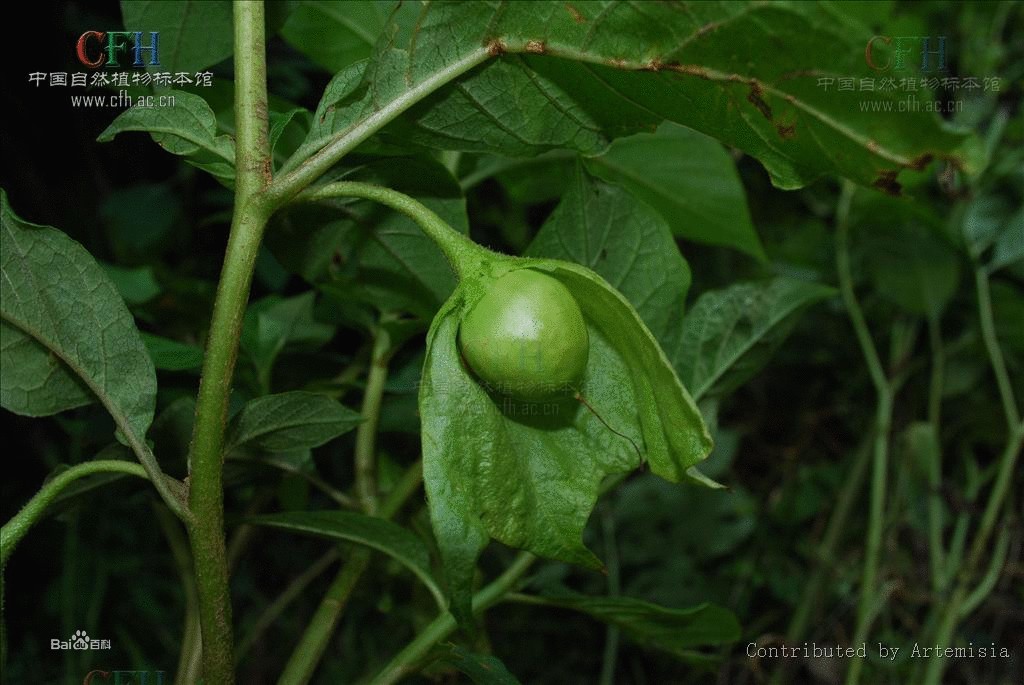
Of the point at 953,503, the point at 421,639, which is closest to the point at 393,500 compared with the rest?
the point at 421,639

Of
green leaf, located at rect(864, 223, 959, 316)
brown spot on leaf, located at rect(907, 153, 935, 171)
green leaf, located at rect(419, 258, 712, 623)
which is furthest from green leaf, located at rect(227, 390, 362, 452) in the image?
green leaf, located at rect(864, 223, 959, 316)

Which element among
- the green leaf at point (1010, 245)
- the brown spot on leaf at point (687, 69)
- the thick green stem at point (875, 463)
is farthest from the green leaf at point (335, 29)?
the green leaf at point (1010, 245)

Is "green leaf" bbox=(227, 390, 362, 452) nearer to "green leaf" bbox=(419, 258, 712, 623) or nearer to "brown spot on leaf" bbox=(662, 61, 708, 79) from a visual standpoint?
"green leaf" bbox=(419, 258, 712, 623)

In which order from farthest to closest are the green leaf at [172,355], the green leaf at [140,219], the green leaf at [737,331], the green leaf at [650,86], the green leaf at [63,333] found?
the green leaf at [140,219] < the green leaf at [737,331] < the green leaf at [172,355] < the green leaf at [63,333] < the green leaf at [650,86]

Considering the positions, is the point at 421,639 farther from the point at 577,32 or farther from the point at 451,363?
the point at 577,32

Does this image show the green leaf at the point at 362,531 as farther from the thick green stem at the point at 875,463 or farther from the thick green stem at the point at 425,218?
the thick green stem at the point at 875,463

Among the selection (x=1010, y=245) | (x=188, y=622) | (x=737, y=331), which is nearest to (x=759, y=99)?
(x=737, y=331)
